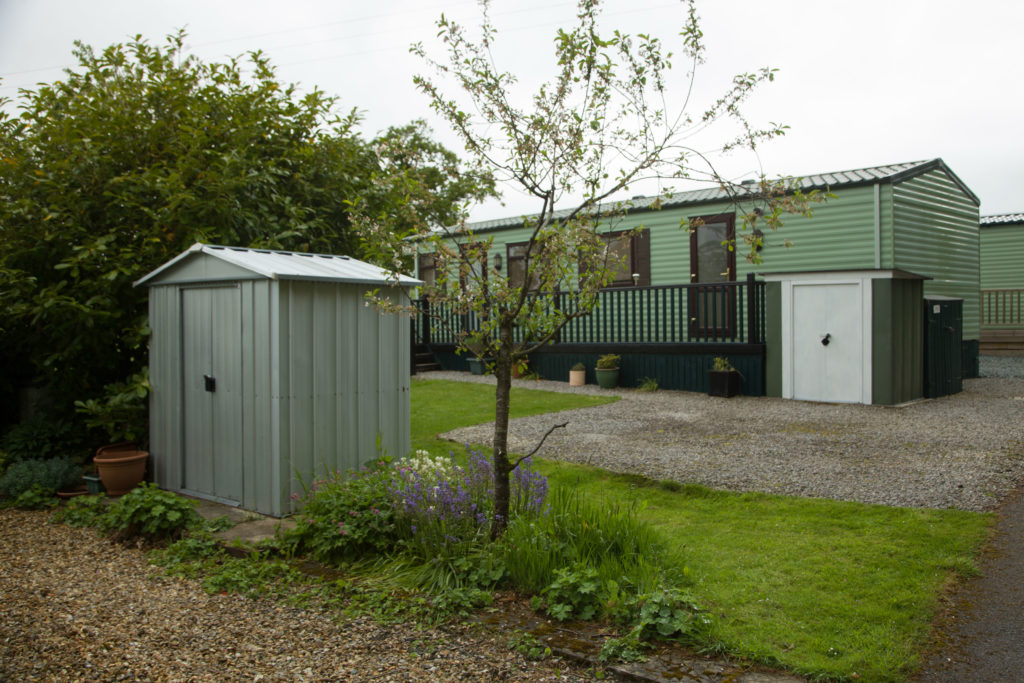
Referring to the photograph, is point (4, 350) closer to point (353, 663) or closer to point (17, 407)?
point (17, 407)

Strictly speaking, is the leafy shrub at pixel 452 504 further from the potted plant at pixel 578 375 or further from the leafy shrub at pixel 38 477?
the potted plant at pixel 578 375

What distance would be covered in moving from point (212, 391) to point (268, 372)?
678mm

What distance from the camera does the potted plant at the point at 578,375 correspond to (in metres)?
12.2

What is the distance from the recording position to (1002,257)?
18.8 meters

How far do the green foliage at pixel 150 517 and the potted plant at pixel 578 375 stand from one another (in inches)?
328

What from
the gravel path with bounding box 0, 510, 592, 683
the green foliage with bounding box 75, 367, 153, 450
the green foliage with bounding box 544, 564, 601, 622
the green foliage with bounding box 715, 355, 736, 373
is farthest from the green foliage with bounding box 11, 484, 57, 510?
the green foliage with bounding box 715, 355, 736, 373

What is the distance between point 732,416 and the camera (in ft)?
28.4

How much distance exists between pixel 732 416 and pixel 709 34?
19.6 feet

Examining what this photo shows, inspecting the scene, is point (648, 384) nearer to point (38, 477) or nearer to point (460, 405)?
point (460, 405)

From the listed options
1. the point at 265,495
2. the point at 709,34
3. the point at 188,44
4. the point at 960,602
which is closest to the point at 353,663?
the point at 265,495

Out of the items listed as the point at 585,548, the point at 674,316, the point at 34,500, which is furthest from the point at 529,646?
the point at 674,316

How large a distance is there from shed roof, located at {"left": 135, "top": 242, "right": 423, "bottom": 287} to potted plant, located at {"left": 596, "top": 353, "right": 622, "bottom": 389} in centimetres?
676

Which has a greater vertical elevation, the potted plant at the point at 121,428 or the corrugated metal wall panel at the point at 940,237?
the corrugated metal wall panel at the point at 940,237

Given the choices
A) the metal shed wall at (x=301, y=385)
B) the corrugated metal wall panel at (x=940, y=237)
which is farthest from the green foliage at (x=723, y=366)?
the metal shed wall at (x=301, y=385)
